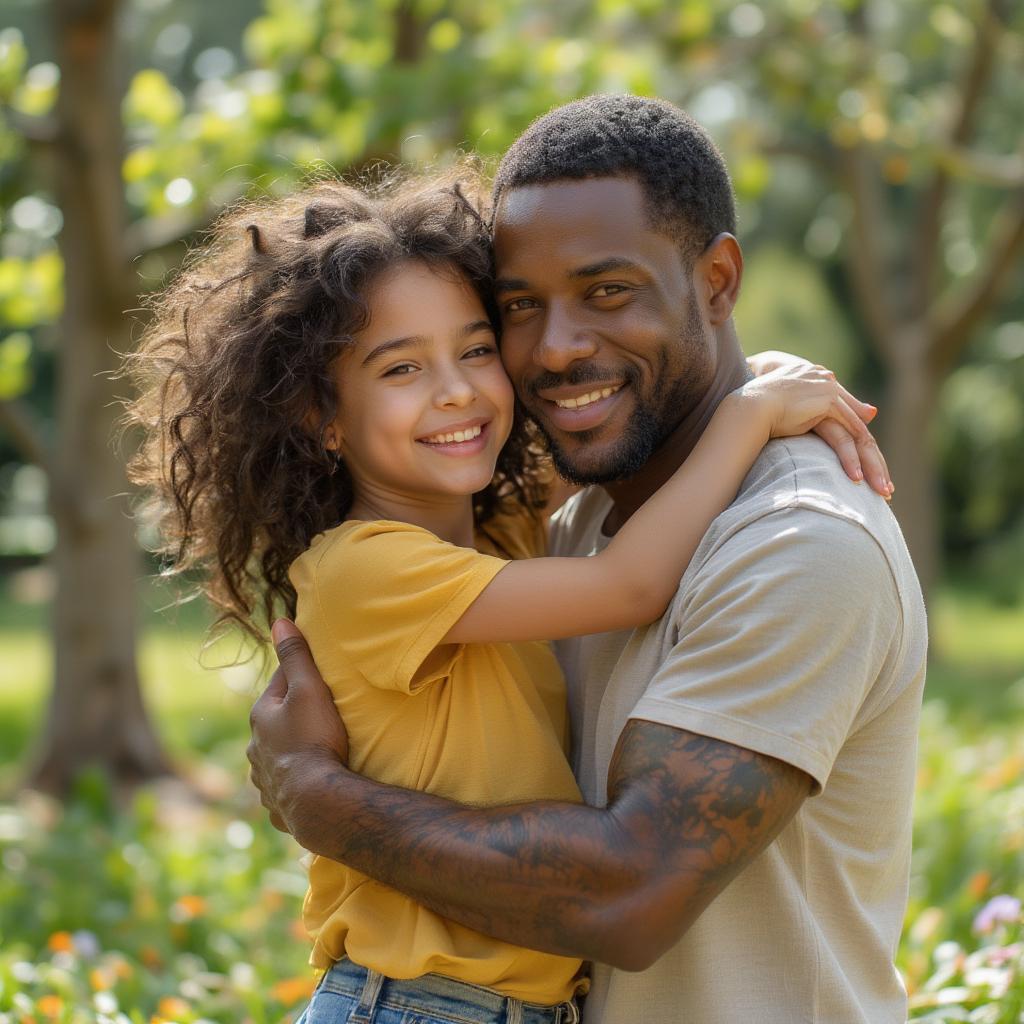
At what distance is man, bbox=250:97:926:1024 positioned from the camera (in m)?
1.99

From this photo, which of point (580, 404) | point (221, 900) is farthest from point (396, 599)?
point (221, 900)

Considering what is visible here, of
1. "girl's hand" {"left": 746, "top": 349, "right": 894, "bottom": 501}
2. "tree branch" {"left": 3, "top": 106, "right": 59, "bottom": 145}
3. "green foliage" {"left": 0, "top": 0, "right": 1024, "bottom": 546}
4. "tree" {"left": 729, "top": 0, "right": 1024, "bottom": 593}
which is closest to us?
"girl's hand" {"left": 746, "top": 349, "right": 894, "bottom": 501}

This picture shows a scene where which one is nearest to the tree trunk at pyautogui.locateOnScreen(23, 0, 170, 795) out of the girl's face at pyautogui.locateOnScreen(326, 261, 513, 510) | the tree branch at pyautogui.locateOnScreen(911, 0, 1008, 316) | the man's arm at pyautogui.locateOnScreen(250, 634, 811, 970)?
the girl's face at pyautogui.locateOnScreen(326, 261, 513, 510)

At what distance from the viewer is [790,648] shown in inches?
78.7

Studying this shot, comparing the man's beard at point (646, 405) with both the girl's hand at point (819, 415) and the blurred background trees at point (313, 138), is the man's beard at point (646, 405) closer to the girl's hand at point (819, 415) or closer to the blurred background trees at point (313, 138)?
the girl's hand at point (819, 415)

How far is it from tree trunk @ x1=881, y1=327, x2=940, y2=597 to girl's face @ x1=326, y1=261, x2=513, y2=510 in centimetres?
974

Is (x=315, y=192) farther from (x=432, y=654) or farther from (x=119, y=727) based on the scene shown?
(x=119, y=727)

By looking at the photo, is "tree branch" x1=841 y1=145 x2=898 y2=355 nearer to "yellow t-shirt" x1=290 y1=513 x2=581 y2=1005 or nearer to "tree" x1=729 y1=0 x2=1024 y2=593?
"tree" x1=729 y1=0 x2=1024 y2=593

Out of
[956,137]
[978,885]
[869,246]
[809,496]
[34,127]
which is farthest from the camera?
[869,246]

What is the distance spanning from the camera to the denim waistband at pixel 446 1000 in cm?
230

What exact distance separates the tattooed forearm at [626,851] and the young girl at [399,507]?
245mm

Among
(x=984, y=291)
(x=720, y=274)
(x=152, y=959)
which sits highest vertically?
(x=720, y=274)

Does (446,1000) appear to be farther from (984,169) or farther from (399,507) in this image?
(984,169)

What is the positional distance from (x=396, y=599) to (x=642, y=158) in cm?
97
